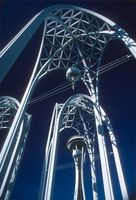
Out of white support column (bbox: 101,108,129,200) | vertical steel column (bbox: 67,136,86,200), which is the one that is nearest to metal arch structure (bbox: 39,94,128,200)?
white support column (bbox: 101,108,129,200)

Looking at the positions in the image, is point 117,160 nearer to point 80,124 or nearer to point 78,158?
point 80,124

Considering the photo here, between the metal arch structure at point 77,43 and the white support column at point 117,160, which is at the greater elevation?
the metal arch structure at point 77,43

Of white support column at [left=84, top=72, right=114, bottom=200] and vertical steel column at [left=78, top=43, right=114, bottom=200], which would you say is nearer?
white support column at [left=84, top=72, right=114, bottom=200]

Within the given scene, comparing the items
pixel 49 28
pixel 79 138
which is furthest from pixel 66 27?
pixel 79 138

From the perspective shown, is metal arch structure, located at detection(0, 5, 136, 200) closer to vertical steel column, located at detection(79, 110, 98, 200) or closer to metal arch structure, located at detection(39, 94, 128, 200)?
metal arch structure, located at detection(39, 94, 128, 200)

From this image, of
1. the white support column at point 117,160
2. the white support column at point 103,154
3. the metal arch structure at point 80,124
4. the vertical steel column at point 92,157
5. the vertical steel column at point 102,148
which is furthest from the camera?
the vertical steel column at point 92,157

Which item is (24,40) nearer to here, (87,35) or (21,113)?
(21,113)

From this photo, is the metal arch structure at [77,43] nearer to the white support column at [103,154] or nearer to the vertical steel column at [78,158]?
the white support column at [103,154]

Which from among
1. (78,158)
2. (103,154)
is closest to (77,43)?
(103,154)

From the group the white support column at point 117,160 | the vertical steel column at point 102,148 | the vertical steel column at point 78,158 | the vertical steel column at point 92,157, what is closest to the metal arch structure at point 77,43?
the vertical steel column at point 102,148

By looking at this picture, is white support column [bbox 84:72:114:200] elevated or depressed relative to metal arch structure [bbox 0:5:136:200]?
depressed

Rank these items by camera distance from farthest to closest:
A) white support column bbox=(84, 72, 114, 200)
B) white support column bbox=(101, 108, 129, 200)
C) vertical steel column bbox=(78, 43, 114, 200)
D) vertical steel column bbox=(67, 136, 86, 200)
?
vertical steel column bbox=(67, 136, 86, 200)
vertical steel column bbox=(78, 43, 114, 200)
white support column bbox=(84, 72, 114, 200)
white support column bbox=(101, 108, 129, 200)
